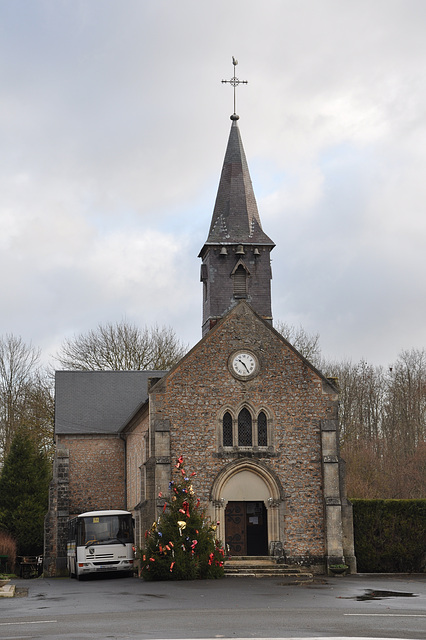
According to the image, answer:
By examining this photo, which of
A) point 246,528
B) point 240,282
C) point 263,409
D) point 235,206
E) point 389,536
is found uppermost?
point 235,206

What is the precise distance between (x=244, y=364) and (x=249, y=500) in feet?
15.0

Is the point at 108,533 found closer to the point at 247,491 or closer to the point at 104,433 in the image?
the point at 247,491

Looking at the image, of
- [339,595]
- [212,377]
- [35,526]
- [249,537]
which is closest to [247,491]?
[249,537]

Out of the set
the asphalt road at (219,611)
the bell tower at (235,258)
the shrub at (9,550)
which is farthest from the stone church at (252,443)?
the shrub at (9,550)

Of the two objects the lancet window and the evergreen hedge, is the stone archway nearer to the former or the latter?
the lancet window

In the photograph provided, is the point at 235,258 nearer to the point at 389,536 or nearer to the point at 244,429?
the point at 244,429

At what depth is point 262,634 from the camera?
36.6ft

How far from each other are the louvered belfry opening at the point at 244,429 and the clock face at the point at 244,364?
4.26 feet

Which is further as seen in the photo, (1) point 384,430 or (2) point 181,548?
(1) point 384,430

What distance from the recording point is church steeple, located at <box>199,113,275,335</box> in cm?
3097

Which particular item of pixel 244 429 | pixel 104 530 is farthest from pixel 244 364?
pixel 104 530

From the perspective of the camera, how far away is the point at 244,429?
27.9m

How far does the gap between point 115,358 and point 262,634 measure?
123 ft

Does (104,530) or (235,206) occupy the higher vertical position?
(235,206)
